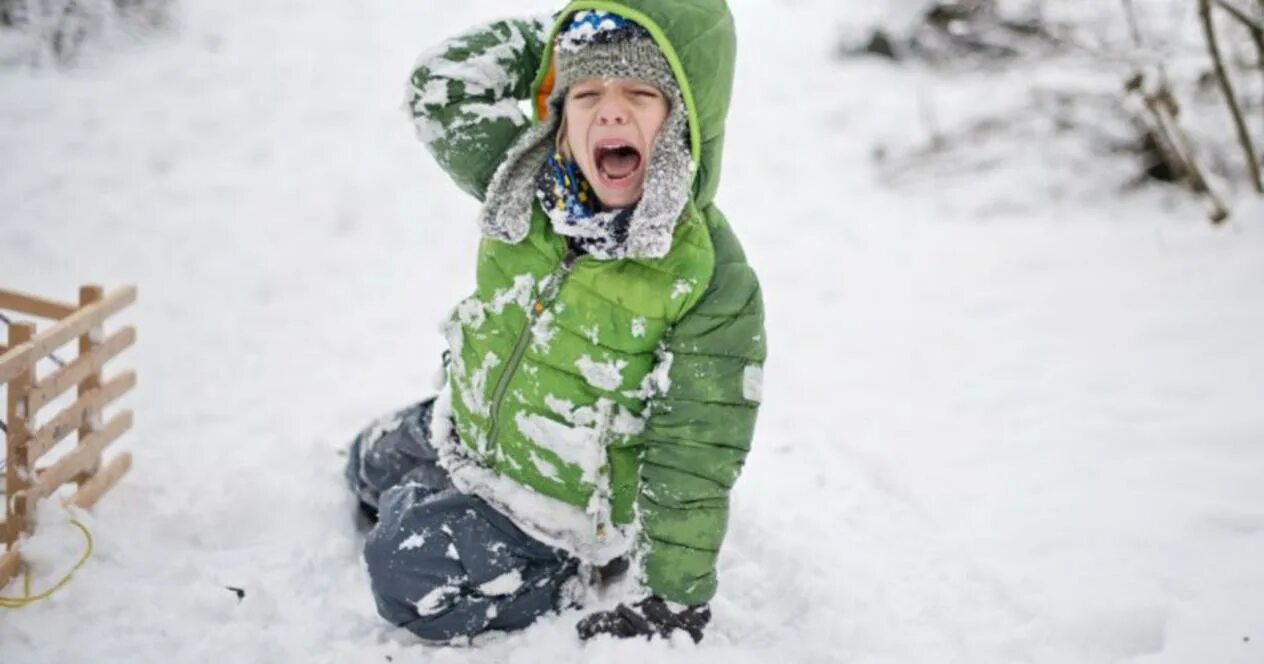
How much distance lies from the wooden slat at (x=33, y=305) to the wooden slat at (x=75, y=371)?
0.13 m

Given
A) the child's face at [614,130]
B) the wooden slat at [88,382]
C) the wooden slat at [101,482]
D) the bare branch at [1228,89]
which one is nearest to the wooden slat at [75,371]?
the wooden slat at [88,382]

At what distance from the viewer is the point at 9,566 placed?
89.8 inches

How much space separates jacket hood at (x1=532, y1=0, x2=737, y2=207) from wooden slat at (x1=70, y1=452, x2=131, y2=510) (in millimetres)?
1607

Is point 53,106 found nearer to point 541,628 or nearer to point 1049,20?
point 541,628

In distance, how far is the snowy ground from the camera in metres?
2.32

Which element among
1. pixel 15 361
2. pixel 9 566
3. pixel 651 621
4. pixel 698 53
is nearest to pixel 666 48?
pixel 698 53

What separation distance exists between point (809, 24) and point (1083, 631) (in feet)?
21.7

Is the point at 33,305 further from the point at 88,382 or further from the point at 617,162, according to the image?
the point at 617,162

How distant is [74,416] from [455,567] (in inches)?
43.5

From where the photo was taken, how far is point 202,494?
275 centimetres

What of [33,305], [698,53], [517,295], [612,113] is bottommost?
[33,305]

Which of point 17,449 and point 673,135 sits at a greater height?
point 673,135

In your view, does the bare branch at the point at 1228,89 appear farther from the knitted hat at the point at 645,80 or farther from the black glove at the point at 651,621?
the black glove at the point at 651,621

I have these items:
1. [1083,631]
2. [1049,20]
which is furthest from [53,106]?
[1049,20]
